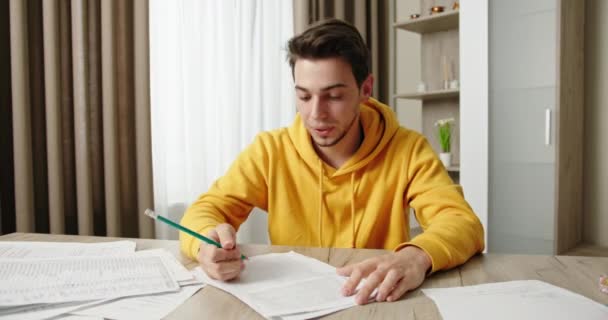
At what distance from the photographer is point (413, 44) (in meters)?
3.26

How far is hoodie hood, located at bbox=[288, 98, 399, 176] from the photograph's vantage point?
4.42 ft

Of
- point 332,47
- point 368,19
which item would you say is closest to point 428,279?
point 332,47

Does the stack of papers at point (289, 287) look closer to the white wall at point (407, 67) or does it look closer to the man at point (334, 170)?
the man at point (334, 170)

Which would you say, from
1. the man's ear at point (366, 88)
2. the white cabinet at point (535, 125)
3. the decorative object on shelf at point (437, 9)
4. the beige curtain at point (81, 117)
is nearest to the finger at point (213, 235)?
the man's ear at point (366, 88)

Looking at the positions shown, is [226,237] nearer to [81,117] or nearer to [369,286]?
[369,286]

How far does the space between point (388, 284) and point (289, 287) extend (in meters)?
0.16

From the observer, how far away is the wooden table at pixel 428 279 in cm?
69

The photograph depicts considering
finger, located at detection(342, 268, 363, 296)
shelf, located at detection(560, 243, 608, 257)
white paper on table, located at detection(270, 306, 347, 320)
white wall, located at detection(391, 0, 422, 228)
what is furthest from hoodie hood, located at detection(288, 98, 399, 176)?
white wall, located at detection(391, 0, 422, 228)

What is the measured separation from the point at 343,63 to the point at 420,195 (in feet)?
1.34

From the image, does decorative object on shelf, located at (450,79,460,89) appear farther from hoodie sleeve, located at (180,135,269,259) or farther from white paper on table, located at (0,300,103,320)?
white paper on table, located at (0,300,103,320)

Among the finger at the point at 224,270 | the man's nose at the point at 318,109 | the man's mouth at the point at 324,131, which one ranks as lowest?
the finger at the point at 224,270

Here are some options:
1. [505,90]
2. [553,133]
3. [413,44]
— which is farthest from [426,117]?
[553,133]

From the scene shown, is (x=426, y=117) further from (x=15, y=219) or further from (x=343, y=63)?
(x=15, y=219)

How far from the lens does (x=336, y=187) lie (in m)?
1.36
